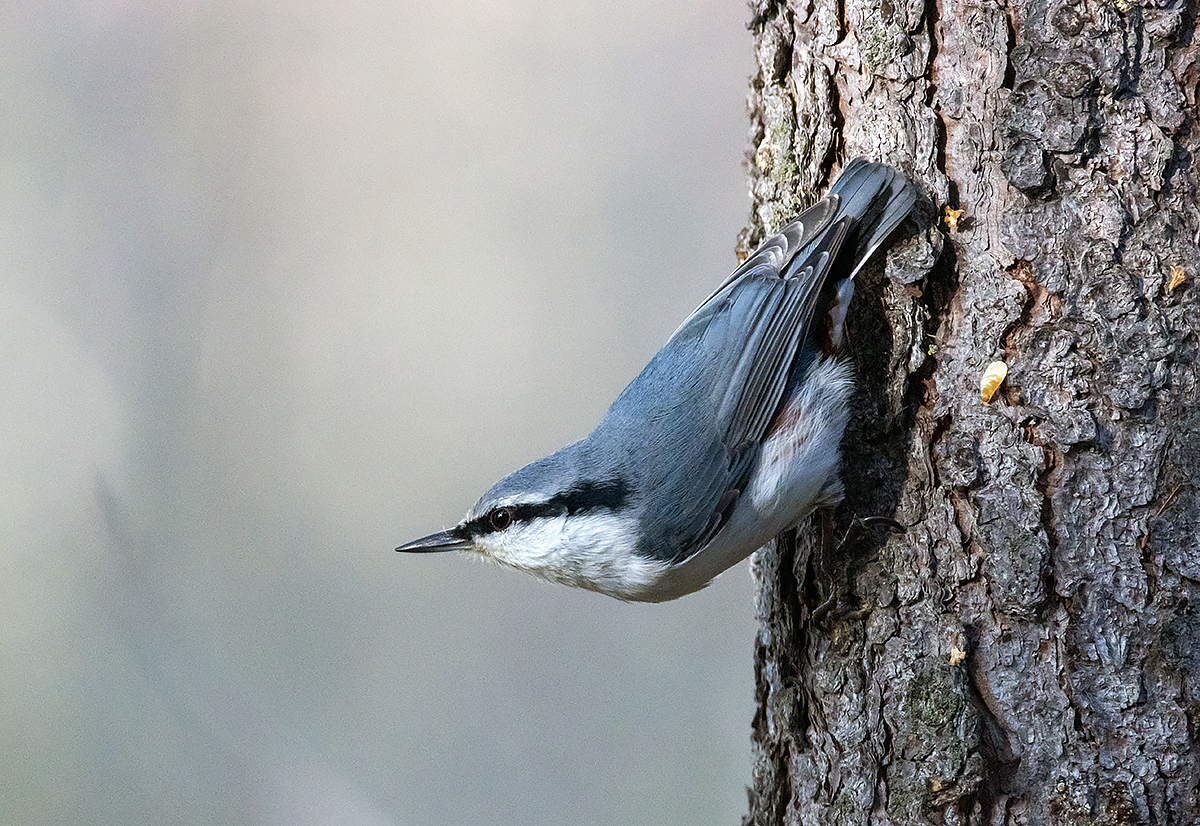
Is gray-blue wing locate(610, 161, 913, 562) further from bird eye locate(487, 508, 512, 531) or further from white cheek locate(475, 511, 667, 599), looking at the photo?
bird eye locate(487, 508, 512, 531)

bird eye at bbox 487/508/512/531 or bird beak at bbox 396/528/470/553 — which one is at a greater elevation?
bird eye at bbox 487/508/512/531

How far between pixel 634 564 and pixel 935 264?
0.77 meters

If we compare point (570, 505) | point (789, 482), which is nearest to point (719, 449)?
point (789, 482)

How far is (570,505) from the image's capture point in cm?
179

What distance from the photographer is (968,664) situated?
1.64 metres

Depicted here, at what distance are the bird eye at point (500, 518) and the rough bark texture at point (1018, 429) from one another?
2.03 feet

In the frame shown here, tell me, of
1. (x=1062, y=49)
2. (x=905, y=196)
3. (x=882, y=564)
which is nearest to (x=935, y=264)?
(x=905, y=196)

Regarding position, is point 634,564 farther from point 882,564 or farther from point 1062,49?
point 1062,49

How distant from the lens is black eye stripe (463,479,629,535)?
1.77m

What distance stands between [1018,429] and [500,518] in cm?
95

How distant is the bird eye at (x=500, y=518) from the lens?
1813 millimetres

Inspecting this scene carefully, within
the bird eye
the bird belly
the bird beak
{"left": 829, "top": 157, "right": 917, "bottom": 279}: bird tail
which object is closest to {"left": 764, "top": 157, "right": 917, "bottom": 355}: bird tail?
{"left": 829, "top": 157, "right": 917, "bottom": 279}: bird tail

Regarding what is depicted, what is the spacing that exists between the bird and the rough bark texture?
7cm

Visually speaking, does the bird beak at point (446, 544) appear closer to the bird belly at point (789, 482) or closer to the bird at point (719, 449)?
the bird at point (719, 449)
